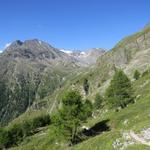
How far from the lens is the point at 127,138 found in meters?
42.6

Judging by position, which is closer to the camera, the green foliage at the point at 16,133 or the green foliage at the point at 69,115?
the green foliage at the point at 69,115

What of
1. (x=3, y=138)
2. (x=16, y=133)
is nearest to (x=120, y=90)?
(x=3, y=138)

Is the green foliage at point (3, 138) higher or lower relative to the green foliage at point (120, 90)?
lower

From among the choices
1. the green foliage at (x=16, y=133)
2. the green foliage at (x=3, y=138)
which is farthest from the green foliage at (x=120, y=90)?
the green foliage at (x=16, y=133)

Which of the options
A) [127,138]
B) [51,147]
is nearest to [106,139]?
[127,138]

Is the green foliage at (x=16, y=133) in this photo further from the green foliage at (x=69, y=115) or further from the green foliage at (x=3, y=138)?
the green foliage at (x=69, y=115)

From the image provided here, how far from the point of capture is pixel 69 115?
201 feet

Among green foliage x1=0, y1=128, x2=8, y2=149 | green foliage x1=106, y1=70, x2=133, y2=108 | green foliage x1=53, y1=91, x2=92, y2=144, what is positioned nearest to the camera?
green foliage x1=53, y1=91, x2=92, y2=144

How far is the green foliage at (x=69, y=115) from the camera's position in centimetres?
6122

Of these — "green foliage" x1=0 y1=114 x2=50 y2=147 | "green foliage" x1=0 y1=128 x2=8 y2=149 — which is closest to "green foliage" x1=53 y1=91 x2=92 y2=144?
"green foliage" x1=0 y1=128 x2=8 y2=149

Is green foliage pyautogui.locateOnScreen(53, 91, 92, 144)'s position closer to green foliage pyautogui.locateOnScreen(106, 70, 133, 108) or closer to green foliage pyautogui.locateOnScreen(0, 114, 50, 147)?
green foliage pyautogui.locateOnScreen(106, 70, 133, 108)

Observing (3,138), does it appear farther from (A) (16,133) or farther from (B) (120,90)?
(B) (120,90)

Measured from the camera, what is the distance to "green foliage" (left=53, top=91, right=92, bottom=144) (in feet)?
201

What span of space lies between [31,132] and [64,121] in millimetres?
93158
